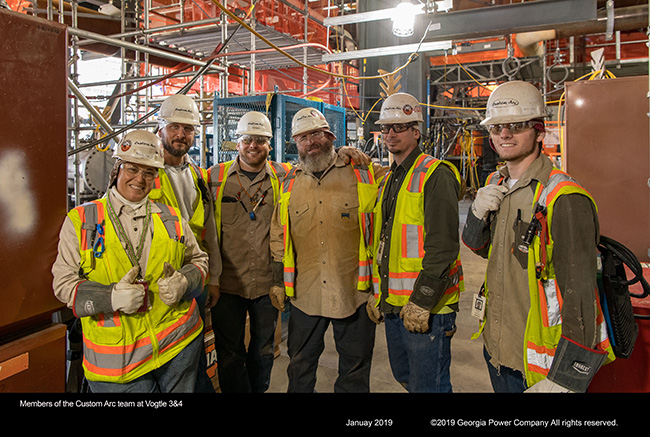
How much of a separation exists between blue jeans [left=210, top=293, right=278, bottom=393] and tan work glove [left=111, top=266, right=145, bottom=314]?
1.25 m

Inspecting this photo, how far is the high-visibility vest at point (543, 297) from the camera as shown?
1864 mm

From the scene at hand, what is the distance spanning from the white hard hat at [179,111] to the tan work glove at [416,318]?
77.7 inches

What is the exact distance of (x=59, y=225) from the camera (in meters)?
2.23

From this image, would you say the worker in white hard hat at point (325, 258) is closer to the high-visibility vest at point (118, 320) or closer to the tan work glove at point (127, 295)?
the high-visibility vest at point (118, 320)

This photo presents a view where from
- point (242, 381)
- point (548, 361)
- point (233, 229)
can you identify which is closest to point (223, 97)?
point (233, 229)

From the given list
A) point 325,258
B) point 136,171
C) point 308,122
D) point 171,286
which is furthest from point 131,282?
point 308,122

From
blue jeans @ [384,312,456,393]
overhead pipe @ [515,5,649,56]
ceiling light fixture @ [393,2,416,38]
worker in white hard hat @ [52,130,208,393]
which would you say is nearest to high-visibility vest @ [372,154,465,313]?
blue jeans @ [384,312,456,393]

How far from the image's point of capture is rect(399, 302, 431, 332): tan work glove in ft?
8.22

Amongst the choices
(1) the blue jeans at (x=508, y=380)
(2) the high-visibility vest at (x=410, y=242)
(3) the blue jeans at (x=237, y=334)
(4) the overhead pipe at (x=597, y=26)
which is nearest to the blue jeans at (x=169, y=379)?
(3) the blue jeans at (x=237, y=334)

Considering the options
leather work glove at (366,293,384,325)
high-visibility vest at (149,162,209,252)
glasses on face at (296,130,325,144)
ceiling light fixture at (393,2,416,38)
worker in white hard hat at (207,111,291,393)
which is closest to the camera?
high-visibility vest at (149,162,209,252)

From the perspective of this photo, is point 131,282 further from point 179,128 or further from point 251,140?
point 251,140

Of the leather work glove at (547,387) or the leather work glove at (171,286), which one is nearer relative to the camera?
the leather work glove at (547,387)

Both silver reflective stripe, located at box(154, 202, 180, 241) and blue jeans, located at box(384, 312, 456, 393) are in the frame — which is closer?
silver reflective stripe, located at box(154, 202, 180, 241)

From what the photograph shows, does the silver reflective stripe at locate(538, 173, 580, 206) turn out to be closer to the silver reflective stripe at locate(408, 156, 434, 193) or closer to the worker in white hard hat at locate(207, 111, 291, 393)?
the silver reflective stripe at locate(408, 156, 434, 193)
